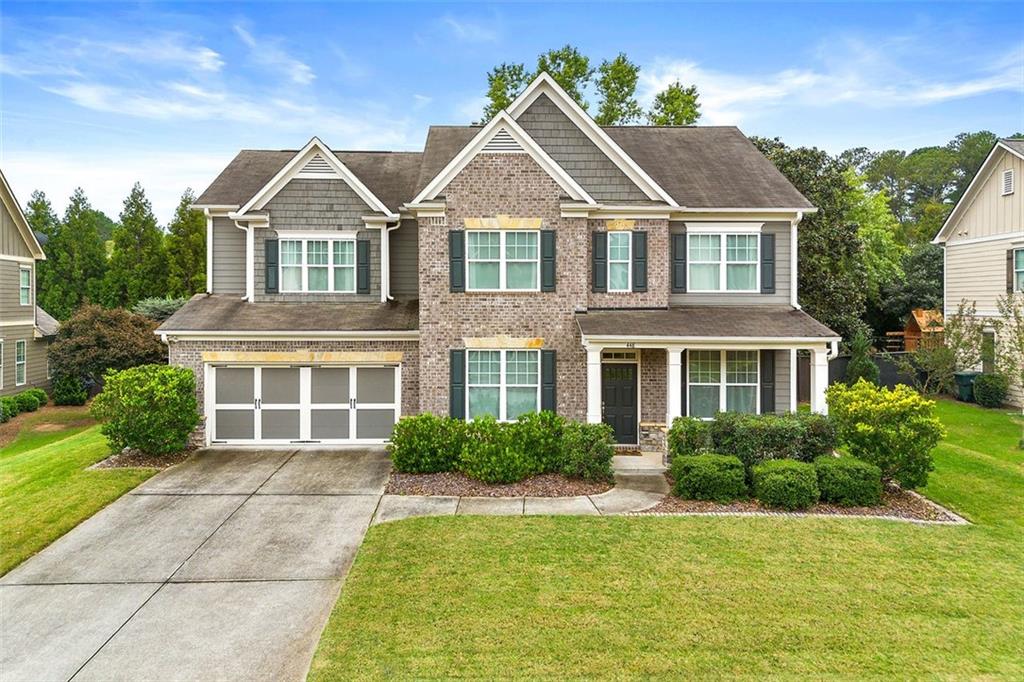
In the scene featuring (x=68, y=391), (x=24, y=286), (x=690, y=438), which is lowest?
(x=68, y=391)

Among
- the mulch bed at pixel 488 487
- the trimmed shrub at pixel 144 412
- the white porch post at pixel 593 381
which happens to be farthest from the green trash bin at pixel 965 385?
the trimmed shrub at pixel 144 412

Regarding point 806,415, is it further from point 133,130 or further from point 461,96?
point 461,96

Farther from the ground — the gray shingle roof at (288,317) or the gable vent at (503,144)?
the gable vent at (503,144)

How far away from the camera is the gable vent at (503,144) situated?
48.1 ft

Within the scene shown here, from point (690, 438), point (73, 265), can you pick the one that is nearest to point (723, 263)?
point (690, 438)

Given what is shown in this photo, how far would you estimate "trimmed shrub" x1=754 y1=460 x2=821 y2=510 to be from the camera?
1102 centimetres

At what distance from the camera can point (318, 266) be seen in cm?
1711

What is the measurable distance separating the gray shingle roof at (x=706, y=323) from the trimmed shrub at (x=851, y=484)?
11.8ft

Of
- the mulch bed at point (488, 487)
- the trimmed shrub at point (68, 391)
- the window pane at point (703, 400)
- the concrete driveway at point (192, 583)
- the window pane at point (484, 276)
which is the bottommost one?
the concrete driveway at point (192, 583)

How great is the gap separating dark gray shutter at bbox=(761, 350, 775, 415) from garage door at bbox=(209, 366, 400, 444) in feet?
31.4

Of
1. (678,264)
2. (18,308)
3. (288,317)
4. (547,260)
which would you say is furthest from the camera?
(18,308)

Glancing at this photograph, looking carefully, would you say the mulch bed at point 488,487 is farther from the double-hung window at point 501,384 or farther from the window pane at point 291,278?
the window pane at point 291,278

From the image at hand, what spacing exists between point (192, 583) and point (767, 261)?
48.9ft

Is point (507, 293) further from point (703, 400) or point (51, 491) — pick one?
point (51, 491)
